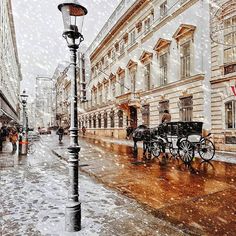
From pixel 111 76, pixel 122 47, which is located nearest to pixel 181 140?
pixel 122 47

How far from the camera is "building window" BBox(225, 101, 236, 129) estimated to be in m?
14.0

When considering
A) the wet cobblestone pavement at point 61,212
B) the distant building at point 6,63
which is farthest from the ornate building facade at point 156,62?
the distant building at point 6,63

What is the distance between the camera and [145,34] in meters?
23.1

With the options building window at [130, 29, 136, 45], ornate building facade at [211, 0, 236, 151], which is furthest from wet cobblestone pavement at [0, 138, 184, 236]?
building window at [130, 29, 136, 45]

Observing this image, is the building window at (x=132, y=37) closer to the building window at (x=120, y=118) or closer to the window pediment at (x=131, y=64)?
the window pediment at (x=131, y=64)

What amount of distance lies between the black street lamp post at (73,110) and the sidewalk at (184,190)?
1.63m

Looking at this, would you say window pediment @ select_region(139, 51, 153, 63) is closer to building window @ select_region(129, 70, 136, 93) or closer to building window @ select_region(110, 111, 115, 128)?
building window @ select_region(129, 70, 136, 93)

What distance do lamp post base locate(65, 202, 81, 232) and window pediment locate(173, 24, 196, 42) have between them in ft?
52.2

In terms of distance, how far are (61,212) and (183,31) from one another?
16467 mm

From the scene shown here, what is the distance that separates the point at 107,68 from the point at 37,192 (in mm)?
30540

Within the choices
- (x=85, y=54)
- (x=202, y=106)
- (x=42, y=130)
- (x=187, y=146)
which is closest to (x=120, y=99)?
(x=202, y=106)

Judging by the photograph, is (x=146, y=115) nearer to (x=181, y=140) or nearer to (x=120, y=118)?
(x=120, y=118)

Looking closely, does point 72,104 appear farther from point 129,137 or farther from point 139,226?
point 129,137

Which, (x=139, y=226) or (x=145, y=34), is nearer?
(x=139, y=226)
